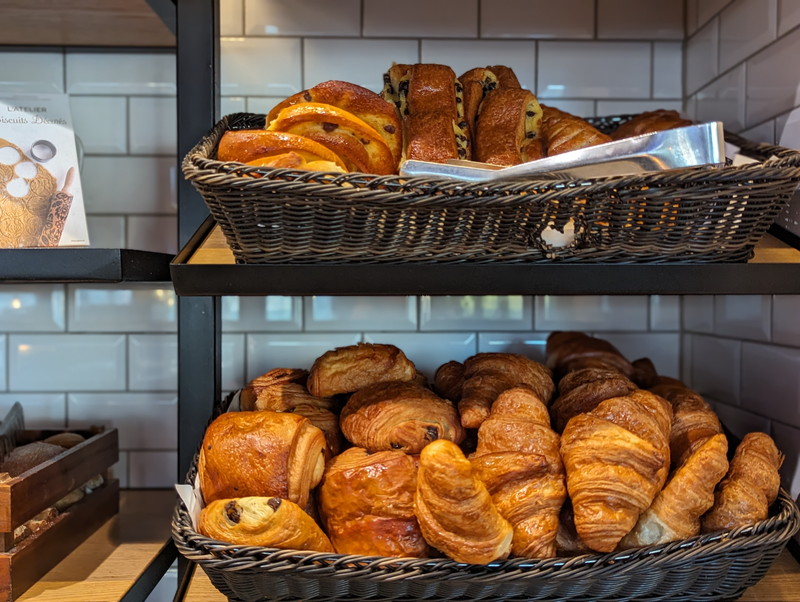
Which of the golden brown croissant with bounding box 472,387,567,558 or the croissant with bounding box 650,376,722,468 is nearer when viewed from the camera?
the golden brown croissant with bounding box 472,387,567,558

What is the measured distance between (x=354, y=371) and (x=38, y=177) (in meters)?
0.54

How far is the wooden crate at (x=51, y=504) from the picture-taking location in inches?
33.7

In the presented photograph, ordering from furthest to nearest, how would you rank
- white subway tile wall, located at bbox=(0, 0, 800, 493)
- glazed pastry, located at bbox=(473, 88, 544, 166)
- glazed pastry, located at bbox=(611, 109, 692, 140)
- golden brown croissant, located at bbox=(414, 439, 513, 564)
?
white subway tile wall, located at bbox=(0, 0, 800, 493) < glazed pastry, located at bbox=(611, 109, 692, 140) < glazed pastry, located at bbox=(473, 88, 544, 166) < golden brown croissant, located at bbox=(414, 439, 513, 564)

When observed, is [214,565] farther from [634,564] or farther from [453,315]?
[453,315]

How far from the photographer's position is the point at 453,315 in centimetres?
131

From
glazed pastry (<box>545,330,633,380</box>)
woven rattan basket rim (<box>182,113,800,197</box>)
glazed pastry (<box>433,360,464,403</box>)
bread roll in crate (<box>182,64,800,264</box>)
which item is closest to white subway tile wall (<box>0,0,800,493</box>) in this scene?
glazed pastry (<box>545,330,633,380</box>)

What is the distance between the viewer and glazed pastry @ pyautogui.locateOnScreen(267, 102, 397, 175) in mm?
790

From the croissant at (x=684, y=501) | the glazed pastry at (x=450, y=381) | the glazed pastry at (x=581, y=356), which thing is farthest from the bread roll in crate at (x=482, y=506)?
the glazed pastry at (x=581, y=356)

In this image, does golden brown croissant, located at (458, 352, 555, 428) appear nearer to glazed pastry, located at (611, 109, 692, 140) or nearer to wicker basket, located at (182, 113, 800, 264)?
wicker basket, located at (182, 113, 800, 264)

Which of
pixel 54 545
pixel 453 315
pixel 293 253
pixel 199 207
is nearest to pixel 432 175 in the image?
pixel 293 253

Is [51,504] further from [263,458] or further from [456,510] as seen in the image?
[456,510]

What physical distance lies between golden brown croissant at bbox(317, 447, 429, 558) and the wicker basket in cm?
24

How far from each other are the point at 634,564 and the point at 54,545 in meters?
0.80

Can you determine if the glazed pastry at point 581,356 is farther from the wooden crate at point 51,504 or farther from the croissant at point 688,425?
the wooden crate at point 51,504
